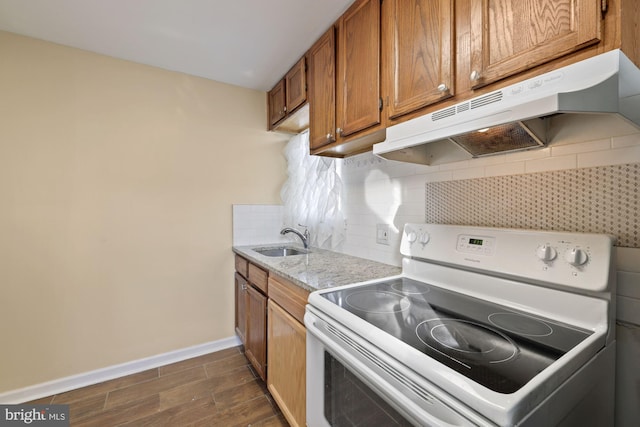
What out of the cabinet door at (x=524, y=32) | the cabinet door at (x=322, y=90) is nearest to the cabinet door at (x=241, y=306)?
the cabinet door at (x=322, y=90)

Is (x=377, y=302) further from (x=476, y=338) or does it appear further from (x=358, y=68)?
(x=358, y=68)

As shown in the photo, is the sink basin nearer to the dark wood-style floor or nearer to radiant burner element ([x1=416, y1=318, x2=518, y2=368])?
the dark wood-style floor

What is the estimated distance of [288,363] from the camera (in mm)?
1408

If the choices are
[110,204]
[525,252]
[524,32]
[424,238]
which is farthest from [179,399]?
[524,32]

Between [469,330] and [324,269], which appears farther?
[324,269]

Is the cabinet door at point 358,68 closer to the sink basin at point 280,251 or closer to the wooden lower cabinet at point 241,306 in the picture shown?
the sink basin at point 280,251

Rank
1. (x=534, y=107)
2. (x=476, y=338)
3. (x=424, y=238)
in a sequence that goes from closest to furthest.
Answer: (x=534, y=107), (x=476, y=338), (x=424, y=238)

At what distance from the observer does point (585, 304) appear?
81cm

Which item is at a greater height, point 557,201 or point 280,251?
point 557,201

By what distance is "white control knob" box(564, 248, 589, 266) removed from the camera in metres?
0.82

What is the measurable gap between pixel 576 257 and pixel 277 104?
2198mm

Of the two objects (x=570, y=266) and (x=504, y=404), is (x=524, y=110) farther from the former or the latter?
(x=504, y=404)

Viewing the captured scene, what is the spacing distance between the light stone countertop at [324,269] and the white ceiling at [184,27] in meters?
1.45

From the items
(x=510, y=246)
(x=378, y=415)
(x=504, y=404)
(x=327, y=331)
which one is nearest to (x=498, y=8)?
(x=510, y=246)
